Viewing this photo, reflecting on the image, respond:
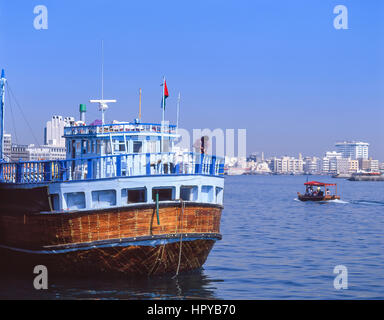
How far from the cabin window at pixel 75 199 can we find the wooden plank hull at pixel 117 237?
61 centimetres

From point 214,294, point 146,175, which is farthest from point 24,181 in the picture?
point 214,294

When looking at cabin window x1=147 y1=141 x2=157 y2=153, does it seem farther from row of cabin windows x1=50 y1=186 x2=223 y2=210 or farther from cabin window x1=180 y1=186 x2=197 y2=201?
cabin window x1=180 y1=186 x2=197 y2=201

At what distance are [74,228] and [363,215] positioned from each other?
42092 mm

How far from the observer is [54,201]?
21.6 metres

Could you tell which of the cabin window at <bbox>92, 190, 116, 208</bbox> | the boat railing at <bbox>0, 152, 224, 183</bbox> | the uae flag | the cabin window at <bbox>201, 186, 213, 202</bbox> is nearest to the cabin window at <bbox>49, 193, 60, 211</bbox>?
the boat railing at <bbox>0, 152, 224, 183</bbox>

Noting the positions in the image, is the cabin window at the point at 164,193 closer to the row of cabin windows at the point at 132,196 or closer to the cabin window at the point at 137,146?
the row of cabin windows at the point at 132,196

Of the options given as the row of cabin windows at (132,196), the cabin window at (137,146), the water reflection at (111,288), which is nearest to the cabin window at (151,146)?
the cabin window at (137,146)

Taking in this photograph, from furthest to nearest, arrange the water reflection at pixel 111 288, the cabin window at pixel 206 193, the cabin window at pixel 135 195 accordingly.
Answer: the cabin window at pixel 206 193, the cabin window at pixel 135 195, the water reflection at pixel 111 288

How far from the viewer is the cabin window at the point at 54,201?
70.4 feet

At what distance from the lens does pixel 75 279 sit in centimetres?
2153

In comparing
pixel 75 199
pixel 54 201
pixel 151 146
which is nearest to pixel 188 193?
pixel 151 146

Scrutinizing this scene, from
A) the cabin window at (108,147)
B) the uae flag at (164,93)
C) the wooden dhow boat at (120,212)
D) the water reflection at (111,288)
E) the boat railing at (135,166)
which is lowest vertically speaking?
the water reflection at (111,288)
